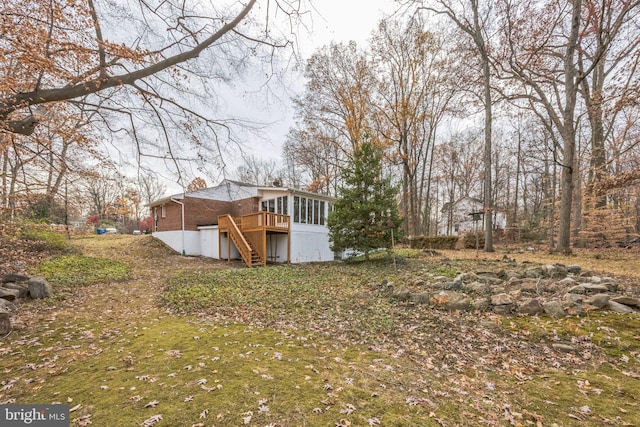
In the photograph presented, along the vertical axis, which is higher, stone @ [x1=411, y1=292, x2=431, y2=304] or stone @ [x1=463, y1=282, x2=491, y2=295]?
stone @ [x1=463, y1=282, x2=491, y2=295]

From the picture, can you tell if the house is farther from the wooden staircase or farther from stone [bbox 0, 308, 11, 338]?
stone [bbox 0, 308, 11, 338]

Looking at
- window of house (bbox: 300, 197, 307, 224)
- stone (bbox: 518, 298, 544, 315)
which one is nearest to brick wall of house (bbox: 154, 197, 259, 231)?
window of house (bbox: 300, 197, 307, 224)

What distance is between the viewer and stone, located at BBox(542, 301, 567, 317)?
15.5ft

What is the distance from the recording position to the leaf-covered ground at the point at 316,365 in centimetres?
253

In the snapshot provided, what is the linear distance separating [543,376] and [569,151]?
41.5ft

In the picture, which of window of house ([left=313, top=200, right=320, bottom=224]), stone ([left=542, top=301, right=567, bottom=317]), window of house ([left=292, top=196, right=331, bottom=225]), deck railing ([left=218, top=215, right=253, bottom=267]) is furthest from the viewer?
window of house ([left=313, top=200, right=320, bottom=224])

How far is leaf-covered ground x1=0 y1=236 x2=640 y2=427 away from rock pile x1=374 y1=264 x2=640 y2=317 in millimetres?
302

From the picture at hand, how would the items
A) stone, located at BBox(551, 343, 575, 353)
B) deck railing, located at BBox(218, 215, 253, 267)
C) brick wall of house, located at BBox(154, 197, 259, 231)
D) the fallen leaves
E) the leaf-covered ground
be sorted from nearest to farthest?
1. the fallen leaves
2. the leaf-covered ground
3. stone, located at BBox(551, 343, 575, 353)
4. deck railing, located at BBox(218, 215, 253, 267)
5. brick wall of house, located at BBox(154, 197, 259, 231)

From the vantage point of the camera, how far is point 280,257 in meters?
15.2

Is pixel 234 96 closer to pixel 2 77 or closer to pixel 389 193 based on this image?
pixel 2 77

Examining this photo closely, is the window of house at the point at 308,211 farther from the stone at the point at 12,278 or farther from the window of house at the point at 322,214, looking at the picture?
the stone at the point at 12,278

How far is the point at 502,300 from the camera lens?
532 cm

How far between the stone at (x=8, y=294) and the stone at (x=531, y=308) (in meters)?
10.5

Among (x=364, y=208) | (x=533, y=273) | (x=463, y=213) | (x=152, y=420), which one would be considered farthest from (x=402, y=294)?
(x=463, y=213)
